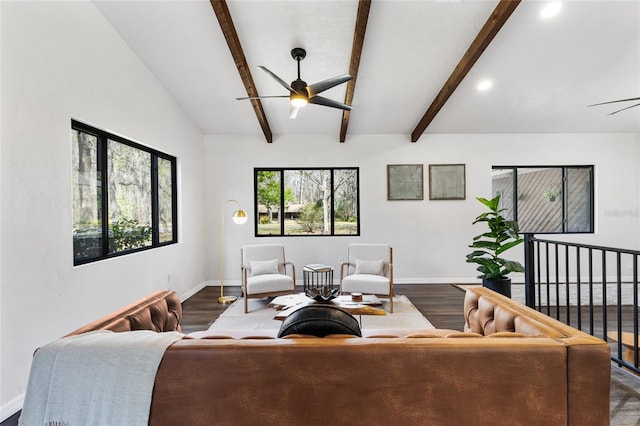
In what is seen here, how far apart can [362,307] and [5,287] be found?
2672 millimetres

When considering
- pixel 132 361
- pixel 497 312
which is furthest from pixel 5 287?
pixel 497 312

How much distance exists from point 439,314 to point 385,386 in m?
3.31

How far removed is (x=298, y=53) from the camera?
367cm

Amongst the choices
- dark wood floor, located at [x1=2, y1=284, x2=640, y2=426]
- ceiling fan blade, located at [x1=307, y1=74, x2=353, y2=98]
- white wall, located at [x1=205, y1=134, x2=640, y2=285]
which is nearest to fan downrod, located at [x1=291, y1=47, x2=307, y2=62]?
ceiling fan blade, located at [x1=307, y1=74, x2=353, y2=98]

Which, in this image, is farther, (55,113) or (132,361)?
(55,113)

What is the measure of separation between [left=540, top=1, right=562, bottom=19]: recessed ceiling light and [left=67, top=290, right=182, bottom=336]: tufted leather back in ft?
14.4

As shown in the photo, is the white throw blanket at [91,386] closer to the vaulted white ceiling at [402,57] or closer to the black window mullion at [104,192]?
the black window mullion at [104,192]

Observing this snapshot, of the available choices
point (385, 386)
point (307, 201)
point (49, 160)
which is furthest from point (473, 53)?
point (49, 160)

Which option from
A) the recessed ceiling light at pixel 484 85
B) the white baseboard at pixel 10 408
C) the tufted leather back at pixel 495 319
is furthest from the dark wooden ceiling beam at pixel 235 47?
the white baseboard at pixel 10 408

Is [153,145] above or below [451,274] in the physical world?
above

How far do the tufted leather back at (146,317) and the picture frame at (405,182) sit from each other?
439 centimetres

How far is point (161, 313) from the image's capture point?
6.50ft

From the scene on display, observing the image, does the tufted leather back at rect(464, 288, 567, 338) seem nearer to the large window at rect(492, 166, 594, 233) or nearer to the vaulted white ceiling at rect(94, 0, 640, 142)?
the vaulted white ceiling at rect(94, 0, 640, 142)

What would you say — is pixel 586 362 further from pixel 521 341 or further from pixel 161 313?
pixel 161 313
